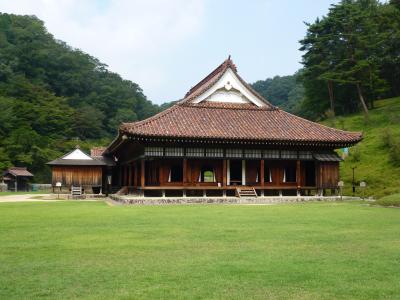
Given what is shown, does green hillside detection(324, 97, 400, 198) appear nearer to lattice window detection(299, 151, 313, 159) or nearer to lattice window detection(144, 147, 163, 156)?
lattice window detection(299, 151, 313, 159)

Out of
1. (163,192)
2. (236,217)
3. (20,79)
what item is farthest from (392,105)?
(20,79)

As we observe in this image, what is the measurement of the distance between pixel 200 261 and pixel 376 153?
1318 inches

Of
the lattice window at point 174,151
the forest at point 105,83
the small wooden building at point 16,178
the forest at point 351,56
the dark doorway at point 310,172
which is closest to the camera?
the lattice window at point 174,151

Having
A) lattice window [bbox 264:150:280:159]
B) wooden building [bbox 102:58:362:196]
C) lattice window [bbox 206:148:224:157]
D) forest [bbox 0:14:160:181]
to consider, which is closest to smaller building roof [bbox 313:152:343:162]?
wooden building [bbox 102:58:362:196]

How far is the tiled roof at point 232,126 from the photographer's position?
28047 mm

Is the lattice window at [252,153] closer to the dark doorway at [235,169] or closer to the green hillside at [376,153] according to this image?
the dark doorway at [235,169]

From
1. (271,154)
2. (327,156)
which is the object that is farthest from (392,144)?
(271,154)

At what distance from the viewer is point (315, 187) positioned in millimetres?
31328

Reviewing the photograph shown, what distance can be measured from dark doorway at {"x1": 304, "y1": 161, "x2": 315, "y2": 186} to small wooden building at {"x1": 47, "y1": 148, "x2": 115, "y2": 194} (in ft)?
55.5

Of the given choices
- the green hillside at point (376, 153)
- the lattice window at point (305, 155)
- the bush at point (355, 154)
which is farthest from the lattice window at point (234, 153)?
the bush at point (355, 154)

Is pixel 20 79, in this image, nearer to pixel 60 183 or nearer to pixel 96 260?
pixel 60 183

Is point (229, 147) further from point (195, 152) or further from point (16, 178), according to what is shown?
point (16, 178)

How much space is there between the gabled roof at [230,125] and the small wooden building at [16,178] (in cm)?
2642

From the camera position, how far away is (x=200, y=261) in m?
8.16
